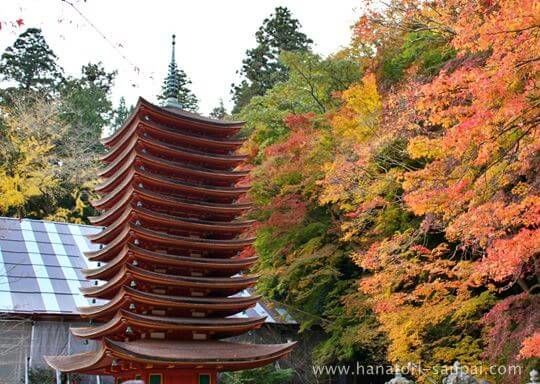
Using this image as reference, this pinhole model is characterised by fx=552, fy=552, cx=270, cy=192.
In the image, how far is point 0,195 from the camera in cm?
1853

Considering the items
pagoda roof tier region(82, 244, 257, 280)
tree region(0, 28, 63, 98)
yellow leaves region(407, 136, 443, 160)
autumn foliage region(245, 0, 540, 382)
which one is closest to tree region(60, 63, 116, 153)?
tree region(0, 28, 63, 98)

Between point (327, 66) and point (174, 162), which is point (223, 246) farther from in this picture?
point (327, 66)

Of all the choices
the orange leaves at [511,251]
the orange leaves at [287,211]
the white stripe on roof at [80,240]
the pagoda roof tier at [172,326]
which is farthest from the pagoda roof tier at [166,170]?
the orange leaves at [511,251]

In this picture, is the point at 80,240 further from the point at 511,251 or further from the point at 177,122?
the point at 511,251

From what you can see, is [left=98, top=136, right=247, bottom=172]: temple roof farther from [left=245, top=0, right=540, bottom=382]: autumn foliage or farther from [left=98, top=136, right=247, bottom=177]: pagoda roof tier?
[left=245, top=0, right=540, bottom=382]: autumn foliage

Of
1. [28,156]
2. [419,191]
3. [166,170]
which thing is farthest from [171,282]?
[28,156]

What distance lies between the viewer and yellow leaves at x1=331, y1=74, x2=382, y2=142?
14.1m

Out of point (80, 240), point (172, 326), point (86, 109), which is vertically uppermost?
point (86, 109)

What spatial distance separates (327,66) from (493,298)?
9.91 m

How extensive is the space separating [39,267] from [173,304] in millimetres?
6750

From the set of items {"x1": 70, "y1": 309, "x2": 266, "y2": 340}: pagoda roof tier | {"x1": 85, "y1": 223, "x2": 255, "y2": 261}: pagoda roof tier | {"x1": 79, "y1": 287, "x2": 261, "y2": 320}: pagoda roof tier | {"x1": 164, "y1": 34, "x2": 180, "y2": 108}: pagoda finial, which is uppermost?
{"x1": 164, "y1": 34, "x2": 180, "y2": 108}: pagoda finial

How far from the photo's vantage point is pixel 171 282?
12172 millimetres

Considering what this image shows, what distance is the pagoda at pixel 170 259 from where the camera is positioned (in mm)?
11547

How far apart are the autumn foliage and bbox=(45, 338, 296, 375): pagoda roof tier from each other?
3.00m
